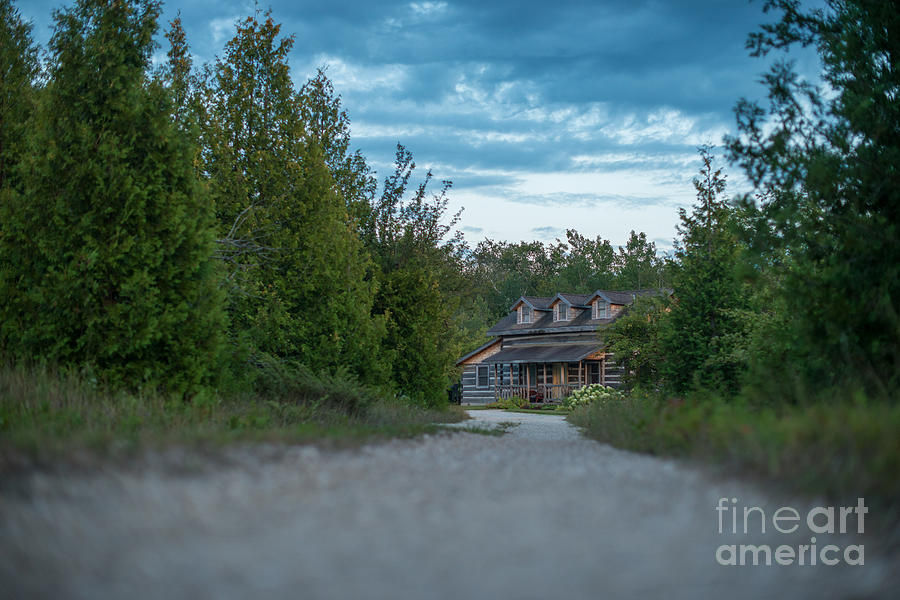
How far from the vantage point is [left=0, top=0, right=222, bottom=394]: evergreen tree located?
9.99 meters

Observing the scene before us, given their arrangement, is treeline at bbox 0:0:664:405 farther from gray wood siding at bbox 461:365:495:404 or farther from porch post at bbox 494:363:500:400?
gray wood siding at bbox 461:365:495:404

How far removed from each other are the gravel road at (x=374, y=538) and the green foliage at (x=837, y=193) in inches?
185

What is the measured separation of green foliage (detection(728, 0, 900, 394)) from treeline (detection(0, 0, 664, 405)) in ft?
27.4

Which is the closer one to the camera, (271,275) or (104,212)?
(104,212)

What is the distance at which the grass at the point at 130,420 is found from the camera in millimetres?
5453

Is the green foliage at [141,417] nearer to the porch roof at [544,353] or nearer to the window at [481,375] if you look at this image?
the porch roof at [544,353]

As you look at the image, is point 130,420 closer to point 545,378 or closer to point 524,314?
point 545,378

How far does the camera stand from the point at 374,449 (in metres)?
6.71

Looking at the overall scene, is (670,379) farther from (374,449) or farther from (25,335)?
(25,335)

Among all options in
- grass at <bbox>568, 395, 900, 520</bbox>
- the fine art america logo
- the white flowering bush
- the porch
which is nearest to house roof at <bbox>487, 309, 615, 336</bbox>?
the porch

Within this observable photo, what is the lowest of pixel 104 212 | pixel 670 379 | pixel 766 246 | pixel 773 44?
pixel 670 379

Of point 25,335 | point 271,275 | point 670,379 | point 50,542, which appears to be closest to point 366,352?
point 271,275

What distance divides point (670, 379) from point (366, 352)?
737 centimetres

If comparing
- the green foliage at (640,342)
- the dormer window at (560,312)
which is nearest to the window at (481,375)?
the dormer window at (560,312)
